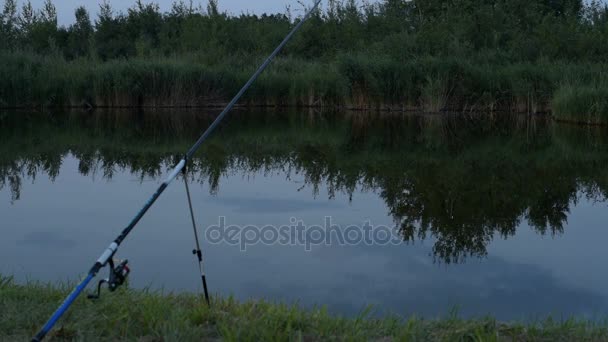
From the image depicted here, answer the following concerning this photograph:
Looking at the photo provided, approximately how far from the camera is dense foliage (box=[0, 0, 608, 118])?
1812 cm

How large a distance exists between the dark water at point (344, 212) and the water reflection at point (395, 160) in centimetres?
3

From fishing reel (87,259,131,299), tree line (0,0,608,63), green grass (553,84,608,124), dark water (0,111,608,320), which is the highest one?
tree line (0,0,608,63)

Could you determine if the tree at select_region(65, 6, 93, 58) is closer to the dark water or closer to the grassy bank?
the dark water

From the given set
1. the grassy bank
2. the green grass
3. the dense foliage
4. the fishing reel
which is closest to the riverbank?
the dense foliage

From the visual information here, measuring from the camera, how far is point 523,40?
70.9 feet

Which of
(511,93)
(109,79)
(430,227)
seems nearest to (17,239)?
(430,227)

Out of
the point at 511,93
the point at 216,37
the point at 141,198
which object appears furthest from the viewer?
the point at 216,37

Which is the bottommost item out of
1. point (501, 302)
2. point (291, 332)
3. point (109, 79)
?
point (501, 302)

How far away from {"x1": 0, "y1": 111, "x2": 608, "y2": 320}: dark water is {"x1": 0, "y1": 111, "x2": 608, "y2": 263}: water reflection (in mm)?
32

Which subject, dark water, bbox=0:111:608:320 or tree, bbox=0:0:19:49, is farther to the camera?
tree, bbox=0:0:19:49

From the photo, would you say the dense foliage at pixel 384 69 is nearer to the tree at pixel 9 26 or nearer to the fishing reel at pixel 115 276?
the tree at pixel 9 26

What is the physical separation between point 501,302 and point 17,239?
11.9 feet

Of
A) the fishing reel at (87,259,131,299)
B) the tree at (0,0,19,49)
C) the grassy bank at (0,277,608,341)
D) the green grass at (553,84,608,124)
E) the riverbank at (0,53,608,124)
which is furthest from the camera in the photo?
the tree at (0,0,19,49)

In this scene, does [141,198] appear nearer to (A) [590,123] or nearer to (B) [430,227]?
(B) [430,227]
